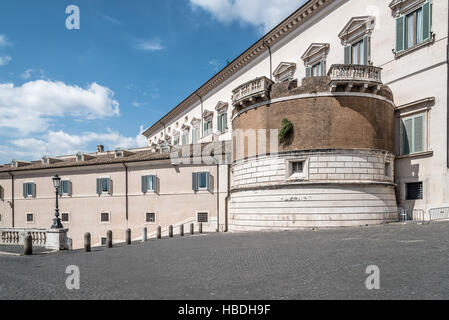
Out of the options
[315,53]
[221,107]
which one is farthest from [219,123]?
[315,53]

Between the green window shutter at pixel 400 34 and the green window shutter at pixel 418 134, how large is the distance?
13.9ft

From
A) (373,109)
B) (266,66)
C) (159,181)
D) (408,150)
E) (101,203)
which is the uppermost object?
(266,66)

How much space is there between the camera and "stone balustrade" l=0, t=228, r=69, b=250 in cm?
1497

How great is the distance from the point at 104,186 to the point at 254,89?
17.7 metres

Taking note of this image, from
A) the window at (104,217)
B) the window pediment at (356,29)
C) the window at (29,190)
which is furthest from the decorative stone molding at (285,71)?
the window at (29,190)

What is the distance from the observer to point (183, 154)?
2616 centimetres

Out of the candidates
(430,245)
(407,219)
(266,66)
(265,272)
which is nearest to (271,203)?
(407,219)

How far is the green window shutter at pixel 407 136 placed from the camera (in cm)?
1797

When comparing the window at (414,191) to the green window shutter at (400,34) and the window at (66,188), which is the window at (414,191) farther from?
the window at (66,188)

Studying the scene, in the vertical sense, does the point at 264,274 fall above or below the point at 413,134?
below

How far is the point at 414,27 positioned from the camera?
17609 mm

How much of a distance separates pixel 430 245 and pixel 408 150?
9.98 m

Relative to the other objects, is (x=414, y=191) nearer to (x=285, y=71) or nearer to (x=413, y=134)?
(x=413, y=134)
